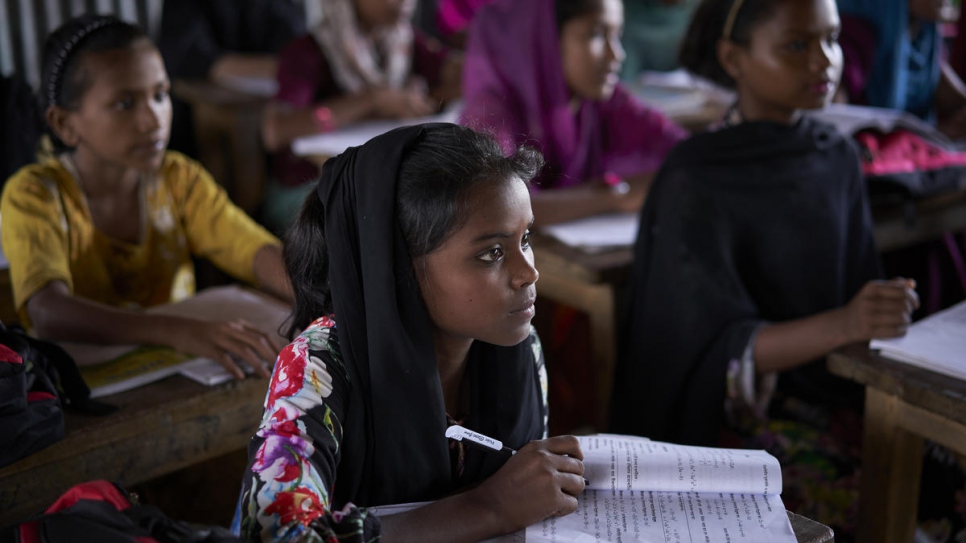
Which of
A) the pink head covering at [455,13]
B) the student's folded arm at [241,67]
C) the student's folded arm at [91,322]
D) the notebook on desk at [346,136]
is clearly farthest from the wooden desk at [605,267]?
the pink head covering at [455,13]

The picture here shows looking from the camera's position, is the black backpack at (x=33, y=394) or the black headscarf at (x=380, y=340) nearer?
the black headscarf at (x=380, y=340)

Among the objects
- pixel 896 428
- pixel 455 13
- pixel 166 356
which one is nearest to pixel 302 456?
pixel 166 356

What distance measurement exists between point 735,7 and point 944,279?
3.29ft

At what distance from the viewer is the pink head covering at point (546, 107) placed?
267 centimetres

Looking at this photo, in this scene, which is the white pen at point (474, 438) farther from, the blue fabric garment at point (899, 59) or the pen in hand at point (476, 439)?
the blue fabric garment at point (899, 59)

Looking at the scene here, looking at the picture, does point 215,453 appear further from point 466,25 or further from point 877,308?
point 466,25

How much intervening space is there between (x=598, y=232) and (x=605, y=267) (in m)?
0.25

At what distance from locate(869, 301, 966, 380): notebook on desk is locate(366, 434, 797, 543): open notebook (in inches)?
17.7

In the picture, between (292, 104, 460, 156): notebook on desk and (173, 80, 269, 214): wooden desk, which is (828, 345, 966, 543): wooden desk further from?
(173, 80, 269, 214): wooden desk

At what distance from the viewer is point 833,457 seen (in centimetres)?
179

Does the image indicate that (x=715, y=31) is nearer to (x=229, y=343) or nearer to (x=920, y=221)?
(x=920, y=221)

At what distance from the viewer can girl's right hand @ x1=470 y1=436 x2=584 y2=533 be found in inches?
42.0

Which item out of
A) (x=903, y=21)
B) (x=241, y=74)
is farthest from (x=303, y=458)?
(x=241, y=74)

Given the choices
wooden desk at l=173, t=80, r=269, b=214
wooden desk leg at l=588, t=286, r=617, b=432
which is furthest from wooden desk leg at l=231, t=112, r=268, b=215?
wooden desk leg at l=588, t=286, r=617, b=432
